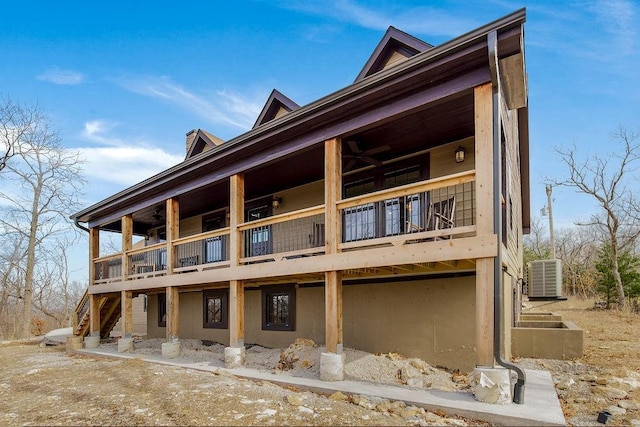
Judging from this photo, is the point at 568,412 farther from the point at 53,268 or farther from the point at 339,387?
the point at 53,268

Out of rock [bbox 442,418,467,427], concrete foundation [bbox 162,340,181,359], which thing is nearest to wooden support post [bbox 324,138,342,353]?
rock [bbox 442,418,467,427]

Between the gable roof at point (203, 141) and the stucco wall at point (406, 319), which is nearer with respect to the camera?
the stucco wall at point (406, 319)

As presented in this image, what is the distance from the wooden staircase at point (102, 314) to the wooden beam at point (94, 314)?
5.9 inches

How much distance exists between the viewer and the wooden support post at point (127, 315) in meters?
11.6

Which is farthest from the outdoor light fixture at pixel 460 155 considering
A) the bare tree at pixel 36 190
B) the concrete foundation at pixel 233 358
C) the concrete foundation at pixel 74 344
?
the bare tree at pixel 36 190

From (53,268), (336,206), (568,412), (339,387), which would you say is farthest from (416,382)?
(53,268)

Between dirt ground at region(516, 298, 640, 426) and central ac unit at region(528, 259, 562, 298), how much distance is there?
16.3ft

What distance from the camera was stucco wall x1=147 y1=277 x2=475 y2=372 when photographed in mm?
7273

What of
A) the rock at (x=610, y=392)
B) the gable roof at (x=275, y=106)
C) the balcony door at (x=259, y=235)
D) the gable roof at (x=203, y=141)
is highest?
the gable roof at (x=275, y=106)

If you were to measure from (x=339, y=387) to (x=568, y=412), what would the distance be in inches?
119

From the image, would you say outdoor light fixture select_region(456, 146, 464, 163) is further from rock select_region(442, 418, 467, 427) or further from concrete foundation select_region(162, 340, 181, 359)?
concrete foundation select_region(162, 340, 181, 359)

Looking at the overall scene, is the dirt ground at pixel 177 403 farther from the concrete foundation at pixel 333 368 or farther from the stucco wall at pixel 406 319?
the stucco wall at pixel 406 319

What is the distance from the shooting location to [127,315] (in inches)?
468

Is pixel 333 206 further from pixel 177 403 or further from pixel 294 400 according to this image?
pixel 177 403
